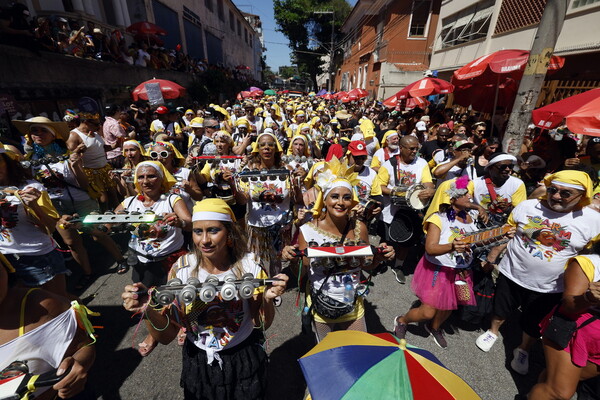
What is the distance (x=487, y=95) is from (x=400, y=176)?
7557mm

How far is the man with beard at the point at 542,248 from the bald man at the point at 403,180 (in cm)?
132

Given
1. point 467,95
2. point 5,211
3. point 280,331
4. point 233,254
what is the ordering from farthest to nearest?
point 467,95, point 280,331, point 5,211, point 233,254

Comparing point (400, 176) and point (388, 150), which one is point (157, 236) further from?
point (388, 150)

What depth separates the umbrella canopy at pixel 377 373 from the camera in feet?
4.72

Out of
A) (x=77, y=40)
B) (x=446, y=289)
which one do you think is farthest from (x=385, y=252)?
(x=77, y=40)

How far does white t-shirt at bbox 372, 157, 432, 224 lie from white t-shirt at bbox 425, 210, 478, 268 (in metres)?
1.46

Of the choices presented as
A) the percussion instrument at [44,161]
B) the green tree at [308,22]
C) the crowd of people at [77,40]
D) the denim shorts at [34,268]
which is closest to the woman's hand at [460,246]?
the denim shorts at [34,268]

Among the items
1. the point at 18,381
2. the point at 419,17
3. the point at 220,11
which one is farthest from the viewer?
the point at 220,11

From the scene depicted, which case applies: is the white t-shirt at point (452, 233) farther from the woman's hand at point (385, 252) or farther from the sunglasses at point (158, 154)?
the sunglasses at point (158, 154)

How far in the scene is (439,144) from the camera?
262 inches

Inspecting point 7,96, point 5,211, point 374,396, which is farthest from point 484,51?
point 7,96

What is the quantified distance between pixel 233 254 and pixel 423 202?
3.08 metres

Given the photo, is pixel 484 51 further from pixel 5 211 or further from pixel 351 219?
pixel 5 211

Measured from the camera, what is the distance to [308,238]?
277cm
